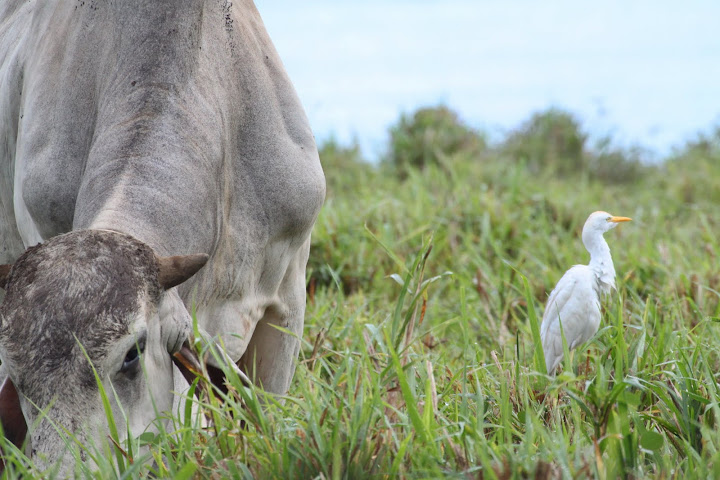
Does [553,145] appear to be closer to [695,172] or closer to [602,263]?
[695,172]

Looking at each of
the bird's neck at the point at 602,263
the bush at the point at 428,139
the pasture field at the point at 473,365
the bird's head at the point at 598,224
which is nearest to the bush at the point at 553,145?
the bush at the point at 428,139

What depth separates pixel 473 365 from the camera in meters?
3.02

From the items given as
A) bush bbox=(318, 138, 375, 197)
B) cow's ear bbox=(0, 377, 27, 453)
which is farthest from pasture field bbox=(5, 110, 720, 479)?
bush bbox=(318, 138, 375, 197)

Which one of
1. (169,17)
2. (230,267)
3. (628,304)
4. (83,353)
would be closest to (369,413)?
(83,353)

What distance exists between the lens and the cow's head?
2.06 meters

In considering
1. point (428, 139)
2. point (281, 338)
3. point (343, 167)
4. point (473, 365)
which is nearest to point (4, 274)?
point (281, 338)

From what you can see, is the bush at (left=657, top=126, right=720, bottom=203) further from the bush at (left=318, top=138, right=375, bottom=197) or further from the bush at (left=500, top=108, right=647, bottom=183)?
the bush at (left=318, top=138, right=375, bottom=197)

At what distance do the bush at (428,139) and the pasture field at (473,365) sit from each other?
112 centimetres

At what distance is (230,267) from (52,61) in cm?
91

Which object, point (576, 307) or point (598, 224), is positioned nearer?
point (576, 307)

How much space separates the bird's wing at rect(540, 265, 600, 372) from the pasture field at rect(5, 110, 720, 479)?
0.08 m

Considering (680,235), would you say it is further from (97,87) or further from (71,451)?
(71,451)

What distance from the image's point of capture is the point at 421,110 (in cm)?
841

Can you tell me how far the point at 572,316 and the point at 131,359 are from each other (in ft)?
5.60
